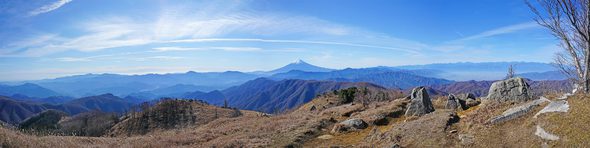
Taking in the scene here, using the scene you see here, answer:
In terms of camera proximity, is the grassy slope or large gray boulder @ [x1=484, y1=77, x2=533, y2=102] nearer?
the grassy slope

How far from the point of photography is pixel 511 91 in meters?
25.5

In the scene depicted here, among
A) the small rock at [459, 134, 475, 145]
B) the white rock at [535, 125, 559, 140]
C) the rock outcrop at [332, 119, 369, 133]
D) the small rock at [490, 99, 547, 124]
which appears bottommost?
the rock outcrop at [332, 119, 369, 133]

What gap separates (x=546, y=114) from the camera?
17625 mm

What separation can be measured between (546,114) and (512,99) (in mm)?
7590

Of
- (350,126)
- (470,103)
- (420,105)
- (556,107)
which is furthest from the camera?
(470,103)

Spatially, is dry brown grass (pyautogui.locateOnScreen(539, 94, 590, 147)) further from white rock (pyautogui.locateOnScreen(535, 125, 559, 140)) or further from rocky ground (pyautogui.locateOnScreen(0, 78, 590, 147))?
white rock (pyautogui.locateOnScreen(535, 125, 559, 140))

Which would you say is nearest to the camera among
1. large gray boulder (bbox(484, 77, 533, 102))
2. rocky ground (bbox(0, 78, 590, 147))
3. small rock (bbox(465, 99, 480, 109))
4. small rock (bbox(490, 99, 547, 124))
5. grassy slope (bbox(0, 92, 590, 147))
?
grassy slope (bbox(0, 92, 590, 147))

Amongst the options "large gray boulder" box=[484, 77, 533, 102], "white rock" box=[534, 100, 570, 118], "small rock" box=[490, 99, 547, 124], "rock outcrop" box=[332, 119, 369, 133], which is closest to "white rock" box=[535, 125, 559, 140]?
"white rock" box=[534, 100, 570, 118]

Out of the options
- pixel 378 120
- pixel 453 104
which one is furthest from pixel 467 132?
pixel 453 104

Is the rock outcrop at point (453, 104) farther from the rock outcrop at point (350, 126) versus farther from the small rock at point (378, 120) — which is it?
the rock outcrop at point (350, 126)

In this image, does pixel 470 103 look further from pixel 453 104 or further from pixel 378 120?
pixel 378 120

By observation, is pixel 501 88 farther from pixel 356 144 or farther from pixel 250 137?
pixel 250 137

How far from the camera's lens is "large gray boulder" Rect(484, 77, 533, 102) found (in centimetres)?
2458

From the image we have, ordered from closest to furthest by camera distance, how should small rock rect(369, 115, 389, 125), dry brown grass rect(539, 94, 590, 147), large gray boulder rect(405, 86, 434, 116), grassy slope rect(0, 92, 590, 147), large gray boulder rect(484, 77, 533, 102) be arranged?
dry brown grass rect(539, 94, 590, 147) < grassy slope rect(0, 92, 590, 147) < large gray boulder rect(484, 77, 533, 102) < small rock rect(369, 115, 389, 125) < large gray boulder rect(405, 86, 434, 116)
